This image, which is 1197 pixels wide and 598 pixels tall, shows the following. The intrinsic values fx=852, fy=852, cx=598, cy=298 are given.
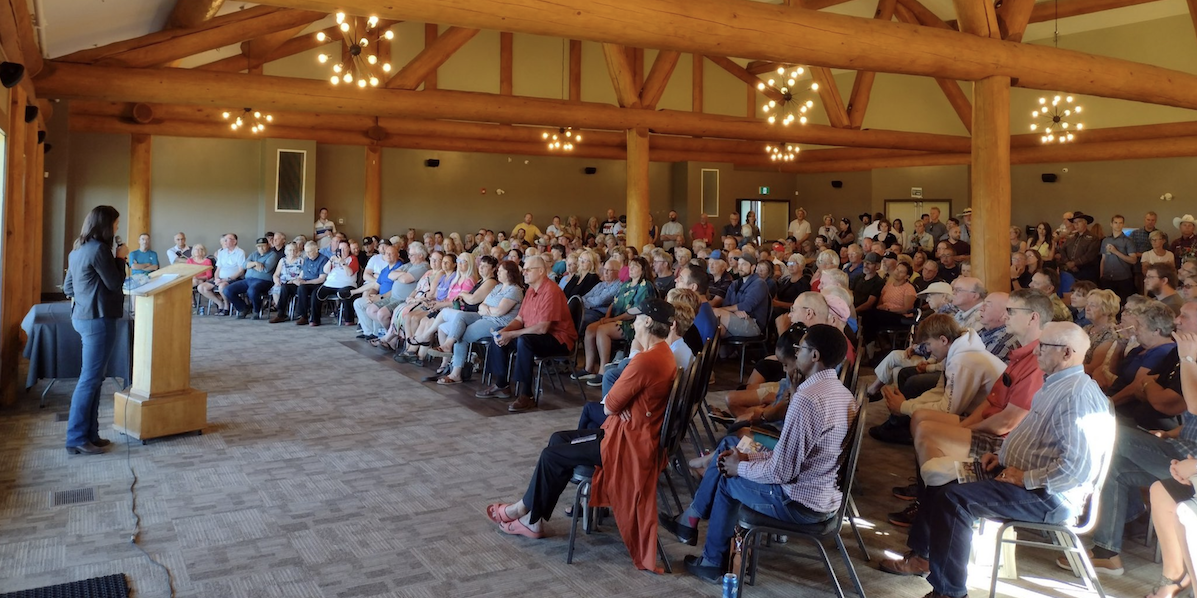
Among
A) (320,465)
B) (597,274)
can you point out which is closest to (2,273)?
(320,465)

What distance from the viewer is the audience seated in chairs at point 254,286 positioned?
11133 millimetres

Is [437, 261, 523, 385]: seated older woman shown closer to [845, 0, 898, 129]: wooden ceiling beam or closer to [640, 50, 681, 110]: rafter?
[640, 50, 681, 110]: rafter

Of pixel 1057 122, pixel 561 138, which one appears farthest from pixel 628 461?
pixel 1057 122

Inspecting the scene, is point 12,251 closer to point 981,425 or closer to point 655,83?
point 981,425

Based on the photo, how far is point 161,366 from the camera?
4891 millimetres

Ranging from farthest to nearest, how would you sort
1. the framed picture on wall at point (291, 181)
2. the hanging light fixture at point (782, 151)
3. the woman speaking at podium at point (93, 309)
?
the hanging light fixture at point (782, 151)
the framed picture on wall at point (291, 181)
the woman speaking at podium at point (93, 309)

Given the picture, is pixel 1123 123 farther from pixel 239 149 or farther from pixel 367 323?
pixel 239 149

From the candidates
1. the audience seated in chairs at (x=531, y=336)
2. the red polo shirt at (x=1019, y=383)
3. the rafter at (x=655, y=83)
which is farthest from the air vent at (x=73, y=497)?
the rafter at (x=655, y=83)

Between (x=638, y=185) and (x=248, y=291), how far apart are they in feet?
18.1

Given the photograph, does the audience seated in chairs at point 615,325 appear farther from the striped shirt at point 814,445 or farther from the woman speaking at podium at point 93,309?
the striped shirt at point 814,445

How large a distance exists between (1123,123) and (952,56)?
9347 mm

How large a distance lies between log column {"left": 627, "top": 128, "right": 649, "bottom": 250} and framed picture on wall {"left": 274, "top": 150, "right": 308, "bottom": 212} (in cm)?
665

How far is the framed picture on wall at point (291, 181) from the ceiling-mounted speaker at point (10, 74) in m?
10.3

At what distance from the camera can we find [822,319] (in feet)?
14.5
